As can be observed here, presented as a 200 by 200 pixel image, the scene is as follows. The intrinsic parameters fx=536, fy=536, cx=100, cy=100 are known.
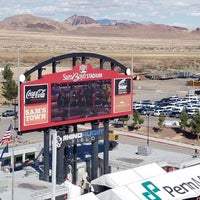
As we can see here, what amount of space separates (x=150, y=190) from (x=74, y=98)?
259 inches

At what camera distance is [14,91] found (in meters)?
67.9

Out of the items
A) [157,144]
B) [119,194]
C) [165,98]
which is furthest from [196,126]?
[165,98]

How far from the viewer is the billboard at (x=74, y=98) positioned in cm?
2762

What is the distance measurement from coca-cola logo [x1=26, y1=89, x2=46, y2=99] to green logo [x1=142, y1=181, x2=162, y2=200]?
7177 millimetres

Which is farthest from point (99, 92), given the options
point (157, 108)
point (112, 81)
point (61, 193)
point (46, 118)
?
point (157, 108)

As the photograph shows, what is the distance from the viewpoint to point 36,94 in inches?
1095

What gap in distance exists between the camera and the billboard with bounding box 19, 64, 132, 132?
2762 centimetres

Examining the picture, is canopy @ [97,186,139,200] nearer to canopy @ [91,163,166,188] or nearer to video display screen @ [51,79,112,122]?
canopy @ [91,163,166,188]

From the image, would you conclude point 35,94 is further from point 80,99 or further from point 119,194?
point 119,194

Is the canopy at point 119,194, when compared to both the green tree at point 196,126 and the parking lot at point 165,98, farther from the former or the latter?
the parking lot at point 165,98

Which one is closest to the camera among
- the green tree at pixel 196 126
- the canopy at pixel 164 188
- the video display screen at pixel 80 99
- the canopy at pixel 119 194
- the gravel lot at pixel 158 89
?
the canopy at pixel 119 194

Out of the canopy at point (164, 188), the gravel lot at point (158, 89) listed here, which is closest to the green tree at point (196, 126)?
the canopy at point (164, 188)

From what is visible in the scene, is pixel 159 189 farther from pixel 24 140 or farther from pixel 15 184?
pixel 24 140

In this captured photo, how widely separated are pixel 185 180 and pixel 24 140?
22585 millimetres
